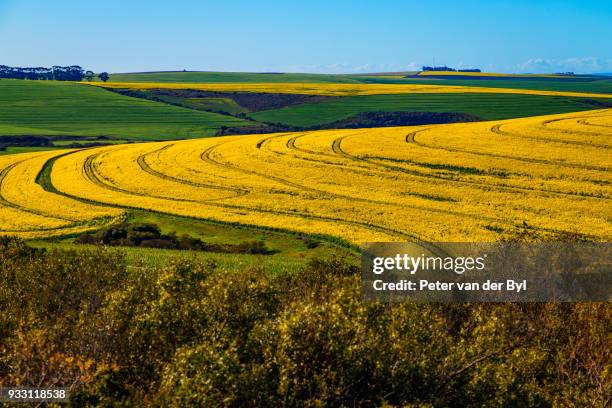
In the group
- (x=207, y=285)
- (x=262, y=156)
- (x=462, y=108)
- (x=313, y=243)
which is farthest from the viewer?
(x=462, y=108)

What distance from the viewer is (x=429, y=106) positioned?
15562 centimetres

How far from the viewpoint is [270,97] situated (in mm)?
187375

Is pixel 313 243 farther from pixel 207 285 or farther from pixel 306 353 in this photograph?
pixel 306 353

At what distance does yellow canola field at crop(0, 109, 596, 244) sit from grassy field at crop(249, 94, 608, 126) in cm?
4343

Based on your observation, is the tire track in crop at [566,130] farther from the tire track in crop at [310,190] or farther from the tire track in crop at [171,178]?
the tire track in crop at [171,178]

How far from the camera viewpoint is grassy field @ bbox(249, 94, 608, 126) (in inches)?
5782

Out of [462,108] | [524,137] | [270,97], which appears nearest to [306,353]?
[524,137]

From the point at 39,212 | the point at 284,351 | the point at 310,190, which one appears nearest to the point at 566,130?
the point at 310,190

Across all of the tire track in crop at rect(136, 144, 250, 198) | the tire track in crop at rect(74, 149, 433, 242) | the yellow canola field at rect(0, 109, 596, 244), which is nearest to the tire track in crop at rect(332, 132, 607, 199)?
the yellow canola field at rect(0, 109, 596, 244)

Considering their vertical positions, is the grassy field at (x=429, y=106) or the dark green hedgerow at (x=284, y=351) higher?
the grassy field at (x=429, y=106)

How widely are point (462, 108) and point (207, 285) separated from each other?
13298cm

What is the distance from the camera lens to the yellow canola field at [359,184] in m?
56.5
